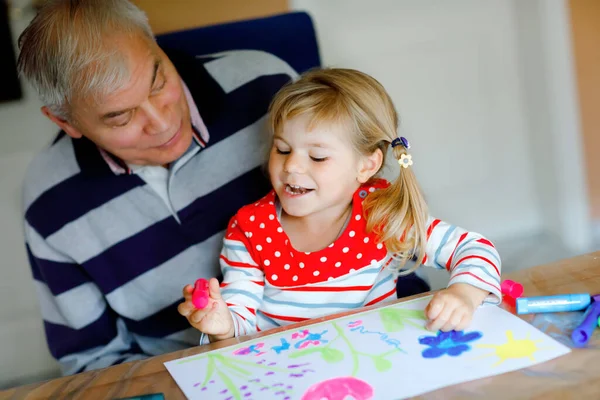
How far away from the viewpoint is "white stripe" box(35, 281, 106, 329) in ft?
4.71

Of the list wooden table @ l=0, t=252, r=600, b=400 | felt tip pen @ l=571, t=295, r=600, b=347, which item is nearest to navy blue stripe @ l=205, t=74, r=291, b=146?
wooden table @ l=0, t=252, r=600, b=400

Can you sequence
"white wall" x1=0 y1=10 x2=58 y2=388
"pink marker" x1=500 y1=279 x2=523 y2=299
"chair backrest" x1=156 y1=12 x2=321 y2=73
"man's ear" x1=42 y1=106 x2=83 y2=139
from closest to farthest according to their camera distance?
1. "pink marker" x1=500 y1=279 x2=523 y2=299
2. "man's ear" x1=42 y1=106 x2=83 y2=139
3. "chair backrest" x1=156 y1=12 x2=321 y2=73
4. "white wall" x1=0 y1=10 x2=58 y2=388

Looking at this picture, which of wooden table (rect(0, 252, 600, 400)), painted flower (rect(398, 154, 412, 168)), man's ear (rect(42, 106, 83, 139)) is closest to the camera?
wooden table (rect(0, 252, 600, 400))

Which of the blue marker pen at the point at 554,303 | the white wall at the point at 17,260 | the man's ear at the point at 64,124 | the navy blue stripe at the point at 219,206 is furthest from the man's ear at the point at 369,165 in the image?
the white wall at the point at 17,260

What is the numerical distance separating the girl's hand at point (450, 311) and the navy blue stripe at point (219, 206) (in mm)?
580

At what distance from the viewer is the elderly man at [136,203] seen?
1360 millimetres

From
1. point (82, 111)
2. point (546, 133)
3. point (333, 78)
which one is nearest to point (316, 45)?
point (333, 78)

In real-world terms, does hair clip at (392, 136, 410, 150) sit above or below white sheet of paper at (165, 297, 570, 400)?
above

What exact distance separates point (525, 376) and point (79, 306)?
3.23 ft

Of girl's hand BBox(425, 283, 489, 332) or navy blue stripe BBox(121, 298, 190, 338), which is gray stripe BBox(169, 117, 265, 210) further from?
girl's hand BBox(425, 283, 489, 332)

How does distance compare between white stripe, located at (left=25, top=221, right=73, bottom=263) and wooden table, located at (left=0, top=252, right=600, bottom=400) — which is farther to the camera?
white stripe, located at (left=25, top=221, right=73, bottom=263)

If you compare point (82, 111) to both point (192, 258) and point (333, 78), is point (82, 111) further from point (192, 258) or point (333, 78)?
point (333, 78)

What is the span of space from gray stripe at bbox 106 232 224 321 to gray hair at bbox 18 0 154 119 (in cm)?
38

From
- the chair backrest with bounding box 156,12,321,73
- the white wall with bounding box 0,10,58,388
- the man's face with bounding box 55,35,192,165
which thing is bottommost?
the white wall with bounding box 0,10,58,388
